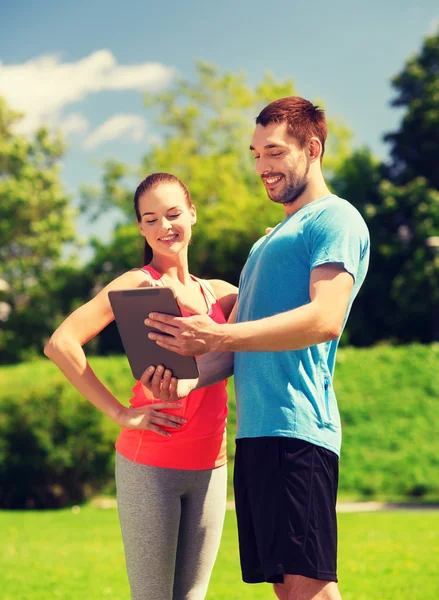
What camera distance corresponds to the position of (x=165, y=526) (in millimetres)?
2938

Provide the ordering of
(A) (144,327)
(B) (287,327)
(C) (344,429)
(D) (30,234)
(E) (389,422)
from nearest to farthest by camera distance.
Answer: (B) (287,327) → (A) (144,327) → (C) (344,429) → (E) (389,422) → (D) (30,234)

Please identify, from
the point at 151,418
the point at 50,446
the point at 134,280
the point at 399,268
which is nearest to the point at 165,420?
the point at 151,418

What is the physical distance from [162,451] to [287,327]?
84cm

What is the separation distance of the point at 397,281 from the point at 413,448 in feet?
43.0

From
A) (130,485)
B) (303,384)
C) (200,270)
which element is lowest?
(130,485)

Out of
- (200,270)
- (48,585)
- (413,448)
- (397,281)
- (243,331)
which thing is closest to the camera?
(243,331)

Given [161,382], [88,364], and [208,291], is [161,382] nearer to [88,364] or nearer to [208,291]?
[88,364]

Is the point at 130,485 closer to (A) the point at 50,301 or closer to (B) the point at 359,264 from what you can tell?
(B) the point at 359,264

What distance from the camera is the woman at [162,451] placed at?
295 centimetres

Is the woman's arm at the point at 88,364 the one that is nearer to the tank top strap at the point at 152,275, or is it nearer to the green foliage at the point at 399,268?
the tank top strap at the point at 152,275

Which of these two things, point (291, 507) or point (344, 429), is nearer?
point (291, 507)

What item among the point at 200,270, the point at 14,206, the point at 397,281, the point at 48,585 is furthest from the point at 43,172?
the point at 48,585

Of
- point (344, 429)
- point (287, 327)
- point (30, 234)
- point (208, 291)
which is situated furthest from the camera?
point (30, 234)

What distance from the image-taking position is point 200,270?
113 ft
